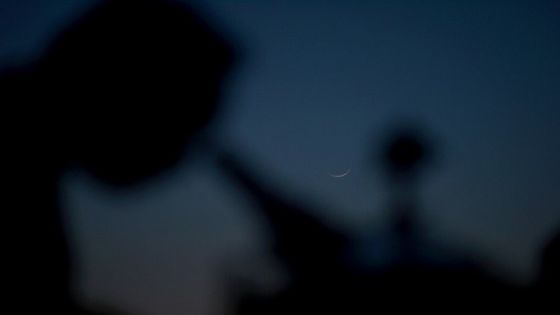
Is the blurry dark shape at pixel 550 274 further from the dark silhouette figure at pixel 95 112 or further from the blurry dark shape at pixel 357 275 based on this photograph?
the dark silhouette figure at pixel 95 112

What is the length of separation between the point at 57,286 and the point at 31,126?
0.67m

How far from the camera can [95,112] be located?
2236 mm

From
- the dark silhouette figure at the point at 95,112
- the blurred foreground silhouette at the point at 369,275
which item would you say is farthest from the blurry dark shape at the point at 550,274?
the dark silhouette figure at the point at 95,112

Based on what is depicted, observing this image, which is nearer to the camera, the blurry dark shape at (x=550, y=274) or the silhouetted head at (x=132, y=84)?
the blurry dark shape at (x=550, y=274)

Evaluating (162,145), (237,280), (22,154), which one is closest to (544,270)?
(237,280)


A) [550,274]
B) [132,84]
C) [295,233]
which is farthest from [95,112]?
[550,274]

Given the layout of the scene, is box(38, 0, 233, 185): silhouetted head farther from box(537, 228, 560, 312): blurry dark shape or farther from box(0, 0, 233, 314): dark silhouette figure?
box(537, 228, 560, 312): blurry dark shape

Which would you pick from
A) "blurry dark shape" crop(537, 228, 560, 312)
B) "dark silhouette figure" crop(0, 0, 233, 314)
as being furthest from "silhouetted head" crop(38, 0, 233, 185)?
"blurry dark shape" crop(537, 228, 560, 312)

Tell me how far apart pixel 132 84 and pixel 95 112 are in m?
0.21

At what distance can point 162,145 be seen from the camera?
2.12 metres

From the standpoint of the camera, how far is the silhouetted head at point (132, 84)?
7.02 feet

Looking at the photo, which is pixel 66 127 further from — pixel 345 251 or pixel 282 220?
pixel 345 251

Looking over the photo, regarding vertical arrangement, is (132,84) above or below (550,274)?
above

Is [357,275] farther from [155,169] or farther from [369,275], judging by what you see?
[155,169]
